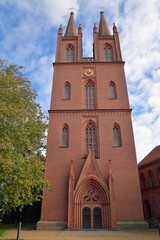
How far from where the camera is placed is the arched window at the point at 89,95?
2275 centimetres

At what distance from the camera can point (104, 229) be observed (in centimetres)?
1600

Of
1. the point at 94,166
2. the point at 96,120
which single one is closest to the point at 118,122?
the point at 96,120

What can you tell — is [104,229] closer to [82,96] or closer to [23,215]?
[23,215]

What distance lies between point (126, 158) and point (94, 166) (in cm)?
354

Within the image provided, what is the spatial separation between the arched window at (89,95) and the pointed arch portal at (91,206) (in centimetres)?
890

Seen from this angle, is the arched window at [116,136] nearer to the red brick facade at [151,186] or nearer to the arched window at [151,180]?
the red brick facade at [151,186]

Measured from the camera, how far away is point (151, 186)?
25922 millimetres

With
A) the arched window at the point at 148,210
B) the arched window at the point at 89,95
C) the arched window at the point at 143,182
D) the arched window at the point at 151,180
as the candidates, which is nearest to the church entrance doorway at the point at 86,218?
the arched window at the point at 89,95

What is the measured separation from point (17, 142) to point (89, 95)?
12952mm

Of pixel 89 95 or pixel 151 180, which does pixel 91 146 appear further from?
pixel 151 180

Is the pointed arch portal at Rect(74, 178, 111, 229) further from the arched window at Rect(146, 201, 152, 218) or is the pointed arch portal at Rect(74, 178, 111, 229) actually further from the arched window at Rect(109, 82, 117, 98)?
the arched window at Rect(146, 201, 152, 218)

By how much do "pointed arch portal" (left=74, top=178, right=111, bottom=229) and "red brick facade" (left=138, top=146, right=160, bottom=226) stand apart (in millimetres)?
9879

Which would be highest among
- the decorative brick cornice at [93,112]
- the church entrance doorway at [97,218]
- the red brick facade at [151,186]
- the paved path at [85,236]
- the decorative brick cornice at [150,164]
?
the decorative brick cornice at [93,112]

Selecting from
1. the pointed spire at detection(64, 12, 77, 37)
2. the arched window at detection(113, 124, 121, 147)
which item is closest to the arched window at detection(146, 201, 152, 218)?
the arched window at detection(113, 124, 121, 147)
